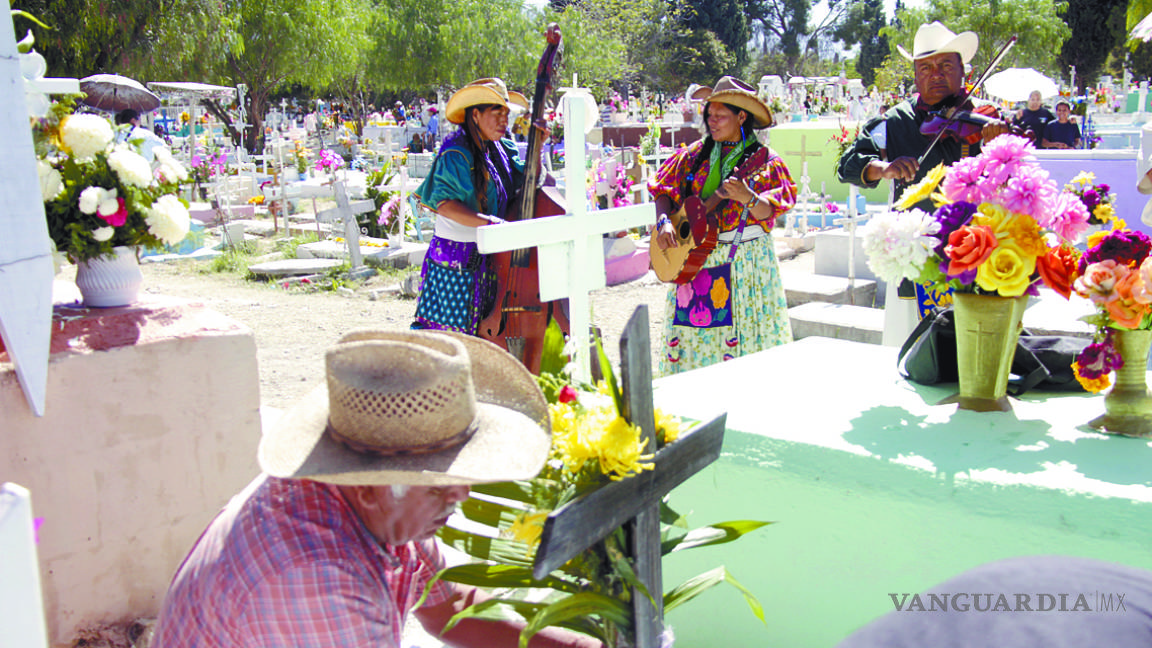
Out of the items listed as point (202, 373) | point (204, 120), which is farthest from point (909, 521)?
point (204, 120)

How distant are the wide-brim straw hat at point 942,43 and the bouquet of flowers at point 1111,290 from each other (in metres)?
1.84

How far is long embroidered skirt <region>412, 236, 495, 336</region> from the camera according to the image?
384cm

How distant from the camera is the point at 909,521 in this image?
1940mm

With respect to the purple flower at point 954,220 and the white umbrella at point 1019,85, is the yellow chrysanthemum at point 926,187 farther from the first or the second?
the white umbrella at point 1019,85

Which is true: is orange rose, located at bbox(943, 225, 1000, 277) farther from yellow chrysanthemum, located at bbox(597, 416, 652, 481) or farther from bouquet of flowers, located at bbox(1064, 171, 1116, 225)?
yellow chrysanthemum, located at bbox(597, 416, 652, 481)

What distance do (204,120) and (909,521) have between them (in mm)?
31199

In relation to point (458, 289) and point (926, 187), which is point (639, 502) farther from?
point (458, 289)

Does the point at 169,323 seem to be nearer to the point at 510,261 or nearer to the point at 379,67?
the point at 510,261

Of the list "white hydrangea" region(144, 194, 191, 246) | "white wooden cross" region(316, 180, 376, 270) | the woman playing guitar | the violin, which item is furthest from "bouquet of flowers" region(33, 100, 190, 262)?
"white wooden cross" region(316, 180, 376, 270)

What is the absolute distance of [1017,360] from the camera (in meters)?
2.40

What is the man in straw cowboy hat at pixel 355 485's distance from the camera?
1268mm

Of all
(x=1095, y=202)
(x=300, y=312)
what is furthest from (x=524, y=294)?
(x=300, y=312)

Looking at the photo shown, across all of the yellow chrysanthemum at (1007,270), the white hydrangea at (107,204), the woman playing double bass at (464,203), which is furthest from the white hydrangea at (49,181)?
the yellow chrysanthemum at (1007,270)

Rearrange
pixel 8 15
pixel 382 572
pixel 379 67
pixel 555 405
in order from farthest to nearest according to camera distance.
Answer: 1. pixel 379 67
2. pixel 8 15
3. pixel 555 405
4. pixel 382 572
